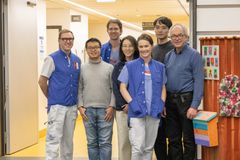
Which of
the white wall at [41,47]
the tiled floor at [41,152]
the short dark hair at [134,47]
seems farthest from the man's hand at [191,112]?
the white wall at [41,47]

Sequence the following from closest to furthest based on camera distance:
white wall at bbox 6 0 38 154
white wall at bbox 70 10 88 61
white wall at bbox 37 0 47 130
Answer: white wall at bbox 6 0 38 154 → white wall at bbox 37 0 47 130 → white wall at bbox 70 10 88 61

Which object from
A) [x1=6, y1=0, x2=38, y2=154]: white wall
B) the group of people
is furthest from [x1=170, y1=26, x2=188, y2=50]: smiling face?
[x1=6, y1=0, x2=38, y2=154]: white wall

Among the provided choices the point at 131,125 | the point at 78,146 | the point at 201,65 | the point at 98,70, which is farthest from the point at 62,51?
the point at 78,146

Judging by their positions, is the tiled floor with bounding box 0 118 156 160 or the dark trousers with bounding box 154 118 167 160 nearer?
the dark trousers with bounding box 154 118 167 160

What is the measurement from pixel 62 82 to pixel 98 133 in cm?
67

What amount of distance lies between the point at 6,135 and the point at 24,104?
620 millimetres

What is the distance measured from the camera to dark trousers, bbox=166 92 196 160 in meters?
4.13

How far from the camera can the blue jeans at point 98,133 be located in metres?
4.45

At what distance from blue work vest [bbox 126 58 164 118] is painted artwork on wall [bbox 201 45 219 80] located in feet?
1.66

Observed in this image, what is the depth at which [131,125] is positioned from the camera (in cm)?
407

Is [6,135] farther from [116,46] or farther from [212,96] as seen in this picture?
[212,96]

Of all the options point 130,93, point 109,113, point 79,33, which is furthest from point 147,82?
point 79,33

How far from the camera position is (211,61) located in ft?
14.0

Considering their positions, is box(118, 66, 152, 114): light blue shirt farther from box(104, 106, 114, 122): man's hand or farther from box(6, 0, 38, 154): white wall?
box(6, 0, 38, 154): white wall
